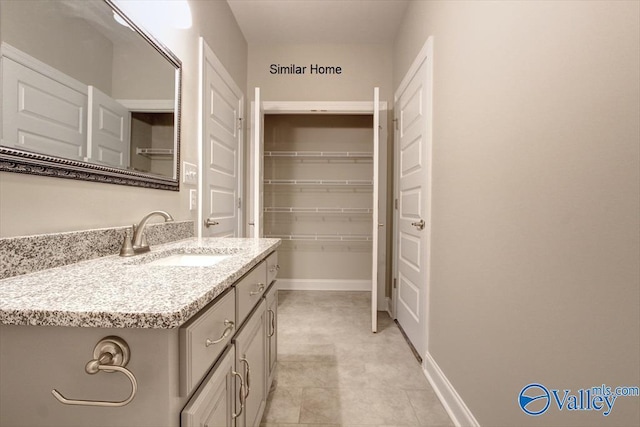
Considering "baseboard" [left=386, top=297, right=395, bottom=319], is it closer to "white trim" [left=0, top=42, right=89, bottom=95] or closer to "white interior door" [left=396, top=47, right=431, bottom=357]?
"white interior door" [left=396, top=47, right=431, bottom=357]

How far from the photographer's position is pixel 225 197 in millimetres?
2344

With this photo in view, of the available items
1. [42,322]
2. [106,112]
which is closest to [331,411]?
[42,322]

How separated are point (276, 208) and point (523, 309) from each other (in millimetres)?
2741

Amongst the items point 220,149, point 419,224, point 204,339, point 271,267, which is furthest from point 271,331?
point 220,149

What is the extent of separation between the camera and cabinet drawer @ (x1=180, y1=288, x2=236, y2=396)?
557 millimetres

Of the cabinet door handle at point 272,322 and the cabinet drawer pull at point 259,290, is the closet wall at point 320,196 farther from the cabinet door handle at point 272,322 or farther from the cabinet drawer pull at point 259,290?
the cabinet drawer pull at point 259,290

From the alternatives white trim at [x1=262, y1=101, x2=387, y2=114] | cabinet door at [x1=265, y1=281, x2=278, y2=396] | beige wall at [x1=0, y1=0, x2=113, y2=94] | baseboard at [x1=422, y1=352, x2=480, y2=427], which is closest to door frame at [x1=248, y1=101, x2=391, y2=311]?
white trim at [x1=262, y1=101, x2=387, y2=114]

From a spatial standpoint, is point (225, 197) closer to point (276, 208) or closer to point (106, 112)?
point (276, 208)

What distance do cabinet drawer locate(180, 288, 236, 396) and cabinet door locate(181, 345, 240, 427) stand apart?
0.03 metres

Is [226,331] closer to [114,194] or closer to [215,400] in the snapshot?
[215,400]

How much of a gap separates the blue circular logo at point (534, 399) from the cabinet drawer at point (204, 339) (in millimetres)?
927

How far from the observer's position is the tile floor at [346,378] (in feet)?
4.65

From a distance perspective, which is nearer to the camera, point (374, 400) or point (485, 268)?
point (485, 268)

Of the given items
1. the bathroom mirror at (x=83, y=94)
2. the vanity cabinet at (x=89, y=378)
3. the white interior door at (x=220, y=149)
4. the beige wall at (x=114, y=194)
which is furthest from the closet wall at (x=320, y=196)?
the vanity cabinet at (x=89, y=378)
